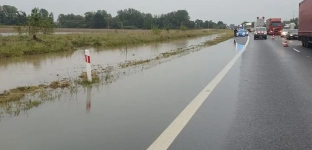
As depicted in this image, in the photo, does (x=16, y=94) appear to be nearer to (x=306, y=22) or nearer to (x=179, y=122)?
(x=179, y=122)

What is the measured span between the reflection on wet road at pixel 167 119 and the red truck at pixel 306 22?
17949 millimetres

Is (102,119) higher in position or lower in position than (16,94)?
lower

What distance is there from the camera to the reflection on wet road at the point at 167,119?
473cm

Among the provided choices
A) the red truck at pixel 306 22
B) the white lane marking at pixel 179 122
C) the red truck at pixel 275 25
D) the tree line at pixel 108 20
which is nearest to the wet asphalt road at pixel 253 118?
the white lane marking at pixel 179 122

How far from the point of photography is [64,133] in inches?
204

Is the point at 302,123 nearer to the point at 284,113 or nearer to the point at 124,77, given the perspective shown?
the point at 284,113

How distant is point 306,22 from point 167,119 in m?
24.6

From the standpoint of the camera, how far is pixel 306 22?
2659 centimetres

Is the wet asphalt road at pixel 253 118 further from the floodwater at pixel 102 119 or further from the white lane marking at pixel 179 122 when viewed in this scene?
the floodwater at pixel 102 119

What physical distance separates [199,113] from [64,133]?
2.57 meters

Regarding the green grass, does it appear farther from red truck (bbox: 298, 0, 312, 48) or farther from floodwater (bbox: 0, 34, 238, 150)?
red truck (bbox: 298, 0, 312, 48)

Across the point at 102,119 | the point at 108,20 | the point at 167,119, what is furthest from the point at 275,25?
the point at 108,20

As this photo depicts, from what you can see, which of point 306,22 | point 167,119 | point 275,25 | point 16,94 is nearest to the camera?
point 167,119

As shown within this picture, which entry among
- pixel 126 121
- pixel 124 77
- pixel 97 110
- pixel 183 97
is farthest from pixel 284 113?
pixel 124 77
